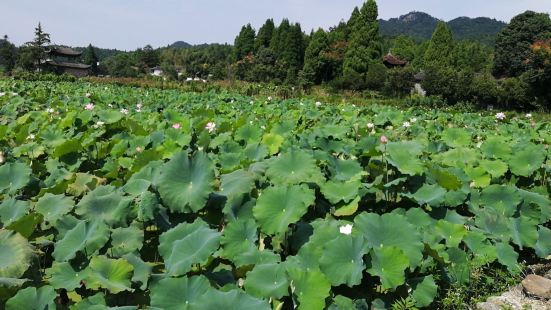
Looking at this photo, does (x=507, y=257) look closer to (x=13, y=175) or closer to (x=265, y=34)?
(x=13, y=175)

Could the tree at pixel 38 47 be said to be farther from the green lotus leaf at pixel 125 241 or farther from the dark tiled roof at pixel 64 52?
the green lotus leaf at pixel 125 241

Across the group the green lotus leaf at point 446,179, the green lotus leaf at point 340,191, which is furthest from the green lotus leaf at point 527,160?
the green lotus leaf at point 340,191

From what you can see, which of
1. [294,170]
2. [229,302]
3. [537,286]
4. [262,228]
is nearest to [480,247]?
[537,286]

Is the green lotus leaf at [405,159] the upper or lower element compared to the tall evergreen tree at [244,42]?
lower

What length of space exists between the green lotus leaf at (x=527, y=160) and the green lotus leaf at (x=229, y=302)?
92.1 inches

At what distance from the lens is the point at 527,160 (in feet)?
10.0

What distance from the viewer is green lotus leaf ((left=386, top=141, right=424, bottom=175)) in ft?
7.89

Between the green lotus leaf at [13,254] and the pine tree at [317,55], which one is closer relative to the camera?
the green lotus leaf at [13,254]

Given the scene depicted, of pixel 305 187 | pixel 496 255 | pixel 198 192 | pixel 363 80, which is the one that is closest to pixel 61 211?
pixel 198 192

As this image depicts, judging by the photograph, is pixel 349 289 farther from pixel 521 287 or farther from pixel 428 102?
pixel 428 102

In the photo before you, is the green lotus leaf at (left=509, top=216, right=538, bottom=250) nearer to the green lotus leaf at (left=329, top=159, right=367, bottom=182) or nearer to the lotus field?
the lotus field

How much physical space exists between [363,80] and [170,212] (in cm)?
2970

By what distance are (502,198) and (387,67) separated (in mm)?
37159

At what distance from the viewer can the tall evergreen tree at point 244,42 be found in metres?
48.6
